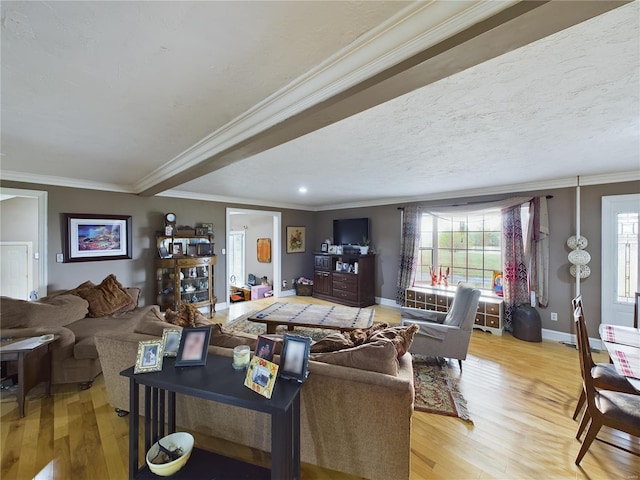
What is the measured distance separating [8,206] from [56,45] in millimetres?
6581

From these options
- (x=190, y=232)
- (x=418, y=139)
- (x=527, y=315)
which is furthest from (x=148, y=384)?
(x=527, y=315)

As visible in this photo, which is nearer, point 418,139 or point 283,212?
point 418,139

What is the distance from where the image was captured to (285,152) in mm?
2600

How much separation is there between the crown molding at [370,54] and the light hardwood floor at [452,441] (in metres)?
2.24

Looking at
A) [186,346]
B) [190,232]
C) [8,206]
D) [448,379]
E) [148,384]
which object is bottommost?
[448,379]

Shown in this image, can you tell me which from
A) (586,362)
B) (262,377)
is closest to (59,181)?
(262,377)

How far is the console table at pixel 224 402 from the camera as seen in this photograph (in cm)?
117

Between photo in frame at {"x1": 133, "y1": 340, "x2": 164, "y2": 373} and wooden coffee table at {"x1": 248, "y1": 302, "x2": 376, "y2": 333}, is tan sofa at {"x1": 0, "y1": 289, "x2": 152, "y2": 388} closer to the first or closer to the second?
photo in frame at {"x1": 133, "y1": 340, "x2": 164, "y2": 373}

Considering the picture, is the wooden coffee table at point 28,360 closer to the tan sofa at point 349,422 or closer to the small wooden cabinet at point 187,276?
the tan sofa at point 349,422

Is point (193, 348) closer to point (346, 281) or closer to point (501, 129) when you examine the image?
point (501, 129)

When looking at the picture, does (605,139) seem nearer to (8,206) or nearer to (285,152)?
(285,152)

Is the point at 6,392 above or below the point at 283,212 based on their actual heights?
below

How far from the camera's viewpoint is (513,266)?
4.03m

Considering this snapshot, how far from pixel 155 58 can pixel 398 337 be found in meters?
2.02
